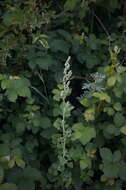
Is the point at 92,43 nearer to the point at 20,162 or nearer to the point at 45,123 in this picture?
the point at 45,123

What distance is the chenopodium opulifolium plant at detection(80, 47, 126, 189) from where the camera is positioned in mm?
2023

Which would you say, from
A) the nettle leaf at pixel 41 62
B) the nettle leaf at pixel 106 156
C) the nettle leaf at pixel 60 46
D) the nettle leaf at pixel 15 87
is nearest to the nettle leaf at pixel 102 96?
the nettle leaf at pixel 106 156

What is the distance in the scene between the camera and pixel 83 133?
2029 millimetres

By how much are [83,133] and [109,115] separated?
0.75 ft

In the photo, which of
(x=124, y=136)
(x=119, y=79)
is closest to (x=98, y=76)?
(x=119, y=79)

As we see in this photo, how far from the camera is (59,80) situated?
8.27 feet

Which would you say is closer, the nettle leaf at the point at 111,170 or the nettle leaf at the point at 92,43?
the nettle leaf at the point at 111,170

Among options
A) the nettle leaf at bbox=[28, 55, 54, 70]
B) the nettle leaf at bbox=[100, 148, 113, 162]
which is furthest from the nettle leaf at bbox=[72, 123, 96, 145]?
the nettle leaf at bbox=[28, 55, 54, 70]

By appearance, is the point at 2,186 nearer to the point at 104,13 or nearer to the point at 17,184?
the point at 17,184

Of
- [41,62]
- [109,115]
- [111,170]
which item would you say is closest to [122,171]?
[111,170]

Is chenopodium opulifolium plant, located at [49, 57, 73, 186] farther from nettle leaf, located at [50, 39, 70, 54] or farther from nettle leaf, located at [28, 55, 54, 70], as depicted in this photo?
nettle leaf, located at [50, 39, 70, 54]

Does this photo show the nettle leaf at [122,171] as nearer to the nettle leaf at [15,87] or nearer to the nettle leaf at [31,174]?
the nettle leaf at [31,174]

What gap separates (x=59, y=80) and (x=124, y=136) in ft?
2.26

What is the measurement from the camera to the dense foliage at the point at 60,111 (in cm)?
203
